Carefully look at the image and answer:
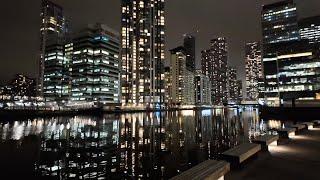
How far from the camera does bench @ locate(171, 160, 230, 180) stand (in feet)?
27.4

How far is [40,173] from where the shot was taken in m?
18.0

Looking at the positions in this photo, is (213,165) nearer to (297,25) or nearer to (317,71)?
(317,71)

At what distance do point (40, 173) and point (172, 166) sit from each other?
983 centimetres

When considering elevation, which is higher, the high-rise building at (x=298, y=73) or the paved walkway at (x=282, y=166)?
the high-rise building at (x=298, y=73)

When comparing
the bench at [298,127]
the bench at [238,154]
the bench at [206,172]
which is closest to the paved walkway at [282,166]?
the bench at [238,154]

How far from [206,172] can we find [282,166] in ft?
17.3

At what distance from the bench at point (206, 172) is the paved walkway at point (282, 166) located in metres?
0.92

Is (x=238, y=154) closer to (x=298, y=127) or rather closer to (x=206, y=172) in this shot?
(x=206, y=172)

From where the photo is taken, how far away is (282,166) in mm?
11875

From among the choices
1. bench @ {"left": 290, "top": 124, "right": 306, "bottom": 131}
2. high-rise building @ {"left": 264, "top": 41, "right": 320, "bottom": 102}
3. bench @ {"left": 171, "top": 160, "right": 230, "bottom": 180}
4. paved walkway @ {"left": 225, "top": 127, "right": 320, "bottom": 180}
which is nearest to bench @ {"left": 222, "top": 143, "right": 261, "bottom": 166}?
paved walkway @ {"left": 225, "top": 127, "right": 320, "bottom": 180}

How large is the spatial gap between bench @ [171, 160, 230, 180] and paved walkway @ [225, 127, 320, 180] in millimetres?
922

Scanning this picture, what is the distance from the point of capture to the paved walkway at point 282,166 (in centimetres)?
1027

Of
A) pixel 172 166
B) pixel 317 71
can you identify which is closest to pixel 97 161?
pixel 172 166

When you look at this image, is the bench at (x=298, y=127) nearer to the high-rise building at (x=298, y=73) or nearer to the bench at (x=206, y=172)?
the bench at (x=206, y=172)
